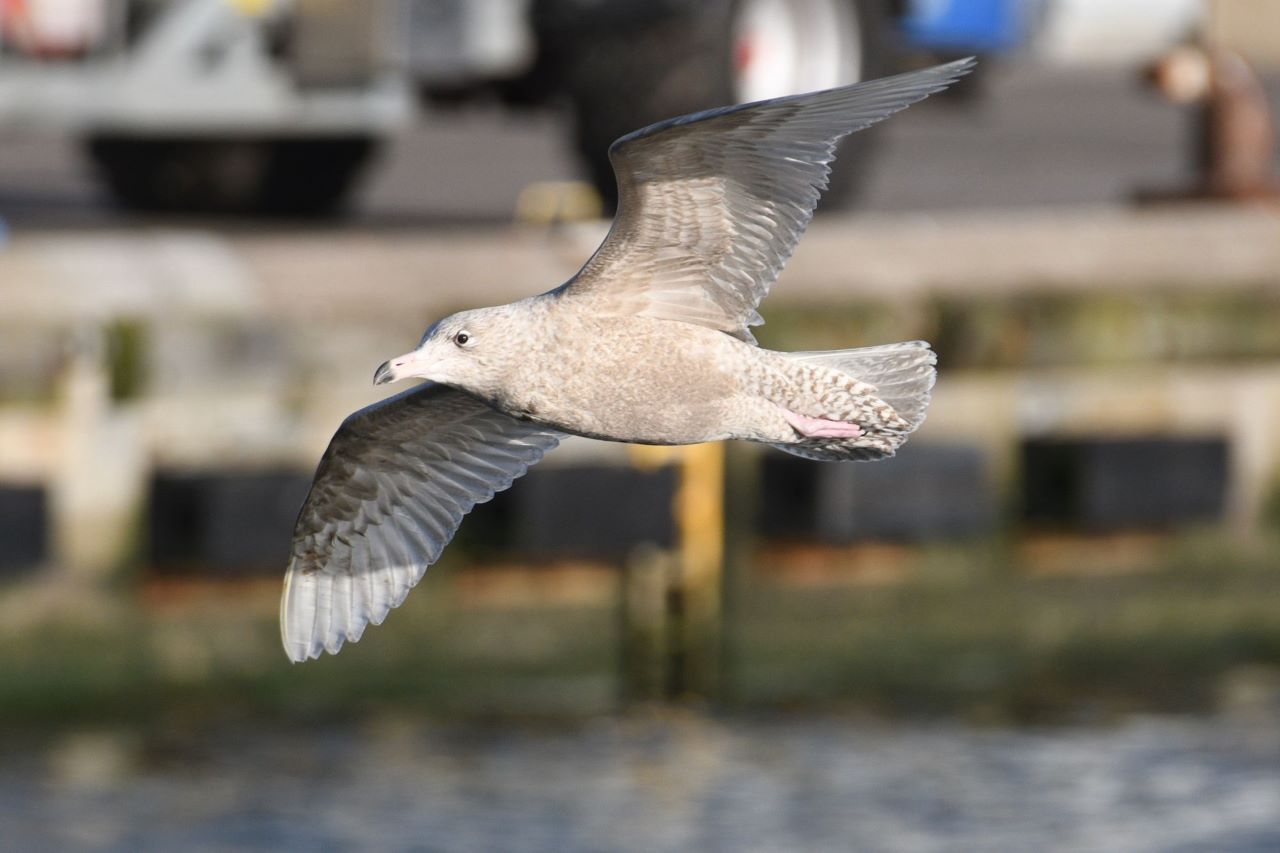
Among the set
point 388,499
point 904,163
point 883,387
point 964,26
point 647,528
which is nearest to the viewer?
point 883,387

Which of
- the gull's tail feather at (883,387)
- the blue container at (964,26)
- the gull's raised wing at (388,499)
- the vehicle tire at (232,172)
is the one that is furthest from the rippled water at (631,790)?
the blue container at (964,26)

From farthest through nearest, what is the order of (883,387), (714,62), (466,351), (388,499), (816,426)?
(714,62), (388,499), (883,387), (816,426), (466,351)

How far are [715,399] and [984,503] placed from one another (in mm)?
5335

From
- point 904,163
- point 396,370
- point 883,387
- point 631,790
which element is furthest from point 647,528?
point 904,163

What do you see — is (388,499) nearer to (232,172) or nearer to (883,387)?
(883,387)

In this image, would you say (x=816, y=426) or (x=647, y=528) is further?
(x=647, y=528)

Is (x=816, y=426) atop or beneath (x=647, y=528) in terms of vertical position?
atop

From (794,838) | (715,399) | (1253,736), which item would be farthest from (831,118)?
(1253,736)

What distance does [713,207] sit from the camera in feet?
18.6

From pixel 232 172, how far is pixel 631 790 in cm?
445

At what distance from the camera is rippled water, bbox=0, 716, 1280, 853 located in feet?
32.3

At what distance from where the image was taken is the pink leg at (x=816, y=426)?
562 cm

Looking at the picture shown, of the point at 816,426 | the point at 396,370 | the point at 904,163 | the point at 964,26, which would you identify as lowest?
the point at 816,426

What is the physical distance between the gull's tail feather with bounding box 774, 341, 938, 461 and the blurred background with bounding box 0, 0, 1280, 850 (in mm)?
3906
